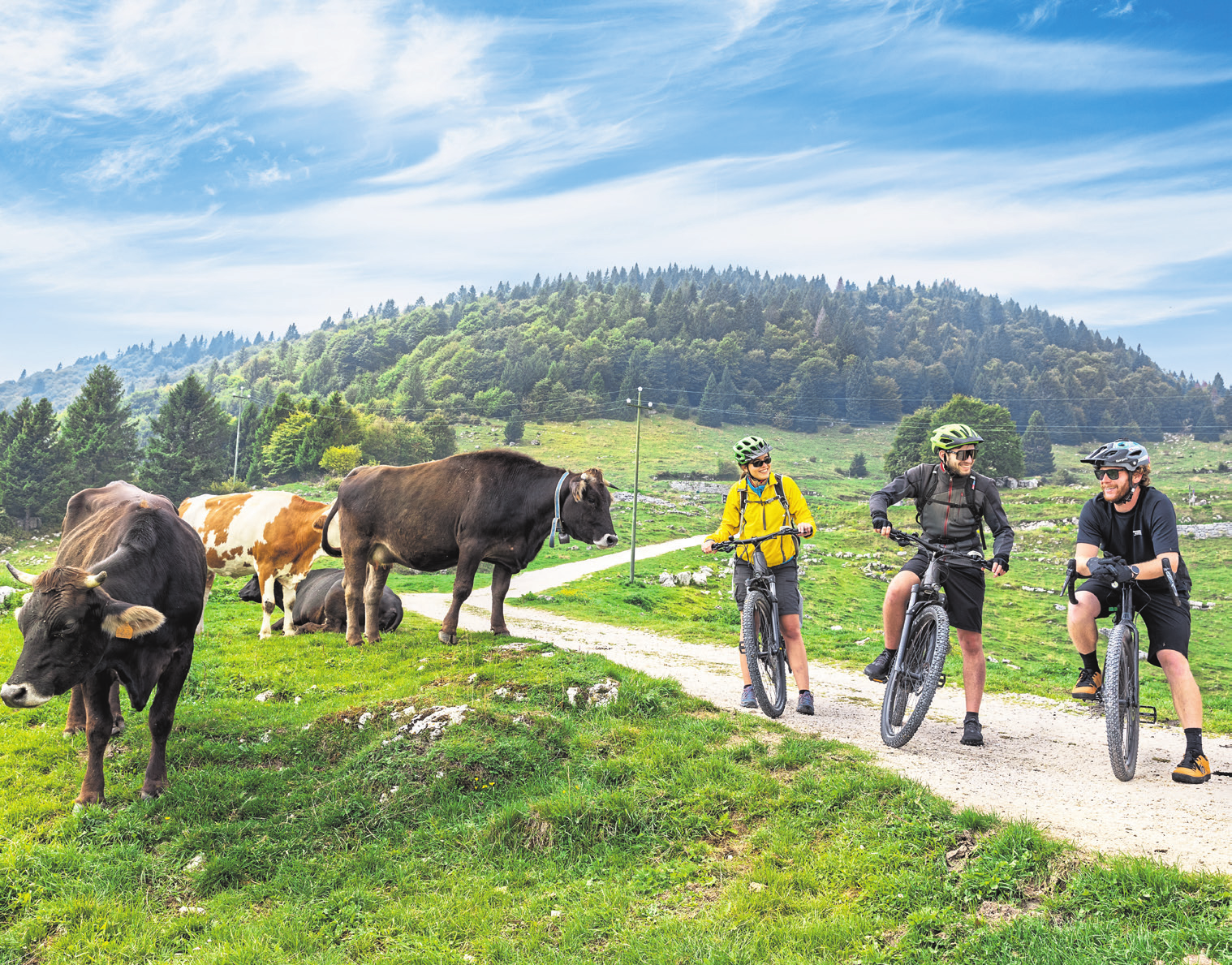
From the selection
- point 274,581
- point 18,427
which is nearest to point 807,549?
point 274,581

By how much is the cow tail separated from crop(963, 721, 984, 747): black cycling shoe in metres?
10.2

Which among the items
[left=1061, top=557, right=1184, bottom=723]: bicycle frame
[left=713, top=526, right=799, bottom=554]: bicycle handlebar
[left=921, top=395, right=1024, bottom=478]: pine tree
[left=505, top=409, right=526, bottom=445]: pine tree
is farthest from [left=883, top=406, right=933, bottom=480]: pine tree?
[left=1061, top=557, right=1184, bottom=723]: bicycle frame

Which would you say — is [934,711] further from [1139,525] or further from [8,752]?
[8,752]

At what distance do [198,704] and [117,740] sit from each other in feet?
3.91

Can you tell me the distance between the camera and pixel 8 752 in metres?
7.98

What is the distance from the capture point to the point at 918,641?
7461 millimetres

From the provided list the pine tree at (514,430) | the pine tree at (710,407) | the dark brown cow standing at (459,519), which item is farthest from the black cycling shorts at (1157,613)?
the pine tree at (710,407)

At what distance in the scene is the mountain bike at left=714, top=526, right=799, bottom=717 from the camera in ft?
27.6

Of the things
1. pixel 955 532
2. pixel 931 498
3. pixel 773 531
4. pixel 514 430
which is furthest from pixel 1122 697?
pixel 514 430

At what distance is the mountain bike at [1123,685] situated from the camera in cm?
636

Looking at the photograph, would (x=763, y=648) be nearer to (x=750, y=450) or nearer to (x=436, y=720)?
(x=750, y=450)

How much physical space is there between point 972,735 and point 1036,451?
119260 millimetres

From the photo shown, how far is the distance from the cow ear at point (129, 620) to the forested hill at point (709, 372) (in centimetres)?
10538

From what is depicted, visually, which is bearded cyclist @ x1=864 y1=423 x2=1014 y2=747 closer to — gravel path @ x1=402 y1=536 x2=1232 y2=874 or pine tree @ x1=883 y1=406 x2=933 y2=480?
gravel path @ x1=402 y1=536 x2=1232 y2=874
